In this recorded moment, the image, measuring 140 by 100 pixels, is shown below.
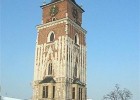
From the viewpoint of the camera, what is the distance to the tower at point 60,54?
1772 inches

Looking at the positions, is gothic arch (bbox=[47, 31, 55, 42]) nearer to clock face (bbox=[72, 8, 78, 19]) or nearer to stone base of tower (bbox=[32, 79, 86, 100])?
clock face (bbox=[72, 8, 78, 19])

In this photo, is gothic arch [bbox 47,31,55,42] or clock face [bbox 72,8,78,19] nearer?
gothic arch [bbox 47,31,55,42]

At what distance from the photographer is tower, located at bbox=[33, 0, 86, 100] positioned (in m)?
45.0

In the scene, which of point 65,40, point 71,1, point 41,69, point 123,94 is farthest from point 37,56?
point 123,94

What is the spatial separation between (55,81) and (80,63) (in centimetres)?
707

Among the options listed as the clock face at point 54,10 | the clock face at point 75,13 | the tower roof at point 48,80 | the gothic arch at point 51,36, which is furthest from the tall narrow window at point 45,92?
the clock face at point 75,13

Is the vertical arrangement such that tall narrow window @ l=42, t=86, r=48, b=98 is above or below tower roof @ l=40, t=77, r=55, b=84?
below

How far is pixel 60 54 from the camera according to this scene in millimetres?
46750

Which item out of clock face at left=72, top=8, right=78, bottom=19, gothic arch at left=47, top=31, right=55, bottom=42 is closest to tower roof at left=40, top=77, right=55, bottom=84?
gothic arch at left=47, top=31, right=55, bottom=42

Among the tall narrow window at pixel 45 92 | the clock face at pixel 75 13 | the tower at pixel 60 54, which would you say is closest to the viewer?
the tall narrow window at pixel 45 92

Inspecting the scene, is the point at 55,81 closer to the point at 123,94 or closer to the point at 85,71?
the point at 85,71

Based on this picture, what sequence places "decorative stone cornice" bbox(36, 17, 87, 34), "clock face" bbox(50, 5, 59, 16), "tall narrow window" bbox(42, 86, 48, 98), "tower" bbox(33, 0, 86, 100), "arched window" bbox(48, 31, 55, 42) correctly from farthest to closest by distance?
"clock face" bbox(50, 5, 59, 16) → "arched window" bbox(48, 31, 55, 42) → "decorative stone cornice" bbox(36, 17, 87, 34) → "tower" bbox(33, 0, 86, 100) → "tall narrow window" bbox(42, 86, 48, 98)

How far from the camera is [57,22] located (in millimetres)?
49375

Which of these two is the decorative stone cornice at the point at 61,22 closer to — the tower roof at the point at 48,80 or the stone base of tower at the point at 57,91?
the tower roof at the point at 48,80
